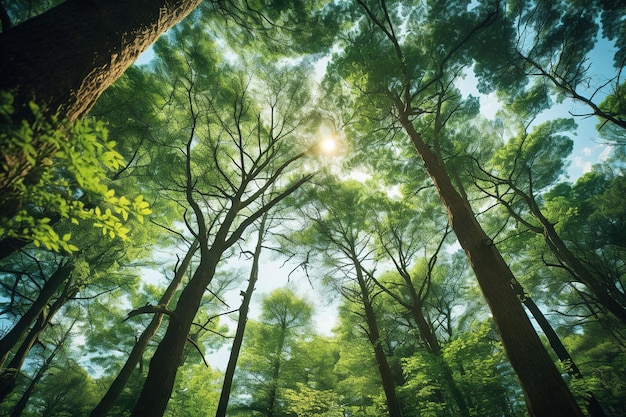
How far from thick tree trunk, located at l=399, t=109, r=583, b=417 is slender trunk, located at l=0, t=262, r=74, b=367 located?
1056 centimetres

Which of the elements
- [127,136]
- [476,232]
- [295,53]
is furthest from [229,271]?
[476,232]

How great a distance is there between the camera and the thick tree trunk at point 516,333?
7.43 feet

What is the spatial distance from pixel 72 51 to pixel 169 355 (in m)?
2.92

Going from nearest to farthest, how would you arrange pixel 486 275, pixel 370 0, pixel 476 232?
pixel 486 275 < pixel 476 232 < pixel 370 0

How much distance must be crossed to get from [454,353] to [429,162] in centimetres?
423

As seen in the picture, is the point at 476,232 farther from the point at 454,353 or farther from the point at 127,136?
the point at 127,136

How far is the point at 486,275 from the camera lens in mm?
3164

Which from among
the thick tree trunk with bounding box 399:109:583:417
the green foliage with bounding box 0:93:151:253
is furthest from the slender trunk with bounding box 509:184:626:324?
the green foliage with bounding box 0:93:151:253

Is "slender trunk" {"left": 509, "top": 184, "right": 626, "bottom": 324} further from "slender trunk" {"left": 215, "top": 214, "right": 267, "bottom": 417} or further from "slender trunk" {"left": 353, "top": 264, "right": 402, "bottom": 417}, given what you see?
"slender trunk" {"left": 215, "top": 214, "right": 267, "bottom": 417}

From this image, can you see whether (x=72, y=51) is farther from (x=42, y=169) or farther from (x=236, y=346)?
(x=236, y=346)

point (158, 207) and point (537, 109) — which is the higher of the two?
point (537, 109)

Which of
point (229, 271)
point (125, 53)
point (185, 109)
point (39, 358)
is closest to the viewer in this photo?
point (125, 53)

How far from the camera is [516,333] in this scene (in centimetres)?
273

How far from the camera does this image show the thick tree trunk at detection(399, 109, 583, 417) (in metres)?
2.27
